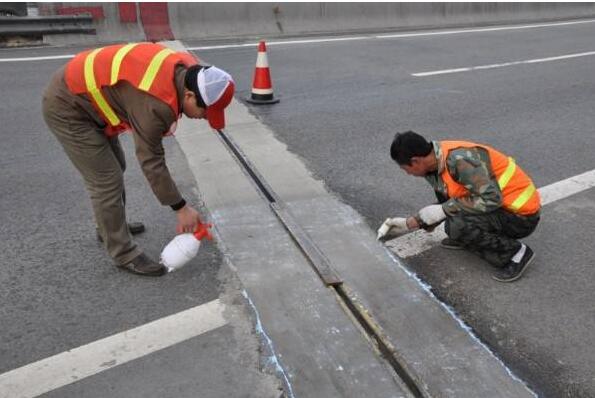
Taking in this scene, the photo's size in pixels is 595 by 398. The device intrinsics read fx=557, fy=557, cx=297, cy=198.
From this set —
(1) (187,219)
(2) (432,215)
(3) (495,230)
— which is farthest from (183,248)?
(3) (495,230)

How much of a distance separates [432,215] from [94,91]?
205 centimetres

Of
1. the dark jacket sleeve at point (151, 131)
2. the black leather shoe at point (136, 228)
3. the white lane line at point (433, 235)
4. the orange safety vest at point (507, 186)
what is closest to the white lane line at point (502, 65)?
the white lane line at point (433, 235)

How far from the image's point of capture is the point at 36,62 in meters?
7.86

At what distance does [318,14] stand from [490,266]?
361 inches

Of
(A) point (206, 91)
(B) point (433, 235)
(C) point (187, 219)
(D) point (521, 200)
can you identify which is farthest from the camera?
(B) point (433, 235)

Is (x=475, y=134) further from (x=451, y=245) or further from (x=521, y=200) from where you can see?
(x=521, y=200)

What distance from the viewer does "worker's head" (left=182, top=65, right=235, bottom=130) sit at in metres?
2.63

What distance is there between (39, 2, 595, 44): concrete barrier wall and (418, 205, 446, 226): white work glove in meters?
7.67

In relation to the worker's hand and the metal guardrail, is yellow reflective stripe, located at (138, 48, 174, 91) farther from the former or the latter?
the metal guardrail

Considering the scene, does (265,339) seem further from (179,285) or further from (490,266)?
(490,266)

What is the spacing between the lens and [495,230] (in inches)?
134

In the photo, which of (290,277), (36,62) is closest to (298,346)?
(290,277)

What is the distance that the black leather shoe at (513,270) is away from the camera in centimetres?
335

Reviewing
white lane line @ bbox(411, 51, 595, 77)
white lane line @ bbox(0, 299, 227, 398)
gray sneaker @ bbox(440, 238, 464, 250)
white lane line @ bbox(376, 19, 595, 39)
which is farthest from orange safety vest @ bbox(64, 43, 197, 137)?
white lane line @ bbox(376, 19, 595, 39)
